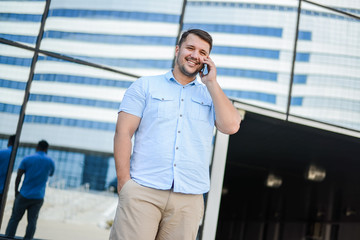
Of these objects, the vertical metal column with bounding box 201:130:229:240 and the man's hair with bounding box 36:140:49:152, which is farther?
the vertical metal column with bounding box 201:130:229:240

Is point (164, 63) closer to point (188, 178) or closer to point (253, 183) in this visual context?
point (188, 178)

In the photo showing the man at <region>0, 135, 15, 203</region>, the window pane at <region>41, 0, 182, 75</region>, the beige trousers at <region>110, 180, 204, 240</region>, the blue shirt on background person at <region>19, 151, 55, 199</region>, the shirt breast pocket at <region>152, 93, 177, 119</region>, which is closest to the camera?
the beige trousers at <region>110, 180, 204, 240</region>

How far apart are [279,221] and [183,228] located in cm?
1751

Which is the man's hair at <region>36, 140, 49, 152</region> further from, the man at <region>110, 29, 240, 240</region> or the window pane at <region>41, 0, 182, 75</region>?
the man at <region>110, 29, 240, 240</region>

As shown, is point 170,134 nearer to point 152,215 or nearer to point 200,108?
point 200,108

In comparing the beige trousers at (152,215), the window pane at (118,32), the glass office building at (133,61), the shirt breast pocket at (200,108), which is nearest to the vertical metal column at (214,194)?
the glass office building at (133,61)

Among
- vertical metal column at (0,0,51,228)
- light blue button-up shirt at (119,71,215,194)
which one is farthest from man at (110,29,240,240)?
vertical metal column at (0,0,51,228)

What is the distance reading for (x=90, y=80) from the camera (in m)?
4.30

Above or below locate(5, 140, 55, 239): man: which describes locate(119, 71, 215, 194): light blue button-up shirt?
above

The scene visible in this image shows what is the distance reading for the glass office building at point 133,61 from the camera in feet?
13.2

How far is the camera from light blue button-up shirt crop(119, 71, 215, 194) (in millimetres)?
1884

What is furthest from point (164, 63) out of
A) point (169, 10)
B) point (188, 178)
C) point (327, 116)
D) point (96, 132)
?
point (188, 178)

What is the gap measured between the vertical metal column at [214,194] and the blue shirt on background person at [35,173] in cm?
159

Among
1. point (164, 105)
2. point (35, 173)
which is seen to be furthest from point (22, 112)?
point (164, 105)
